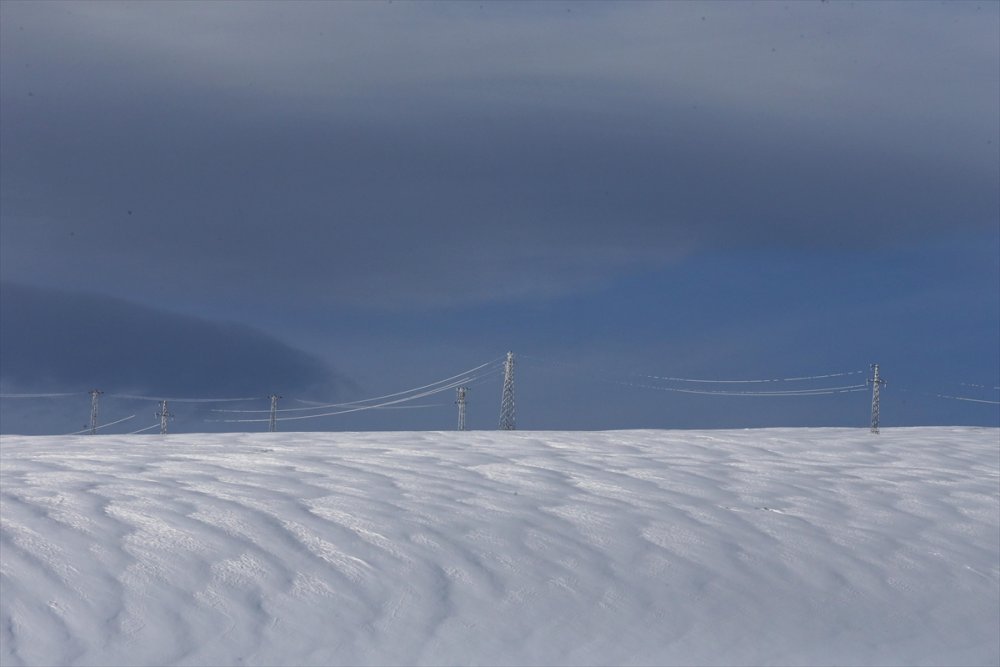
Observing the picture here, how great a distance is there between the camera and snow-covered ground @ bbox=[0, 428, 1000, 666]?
7238 millimetres

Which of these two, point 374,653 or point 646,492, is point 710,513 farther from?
point 374,653

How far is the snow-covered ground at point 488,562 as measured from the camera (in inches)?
285

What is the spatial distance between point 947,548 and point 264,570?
17.8 ft

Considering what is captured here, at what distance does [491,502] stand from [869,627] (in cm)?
307

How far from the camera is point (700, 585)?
839 cm

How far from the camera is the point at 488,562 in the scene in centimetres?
837

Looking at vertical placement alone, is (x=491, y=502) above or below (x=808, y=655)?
above

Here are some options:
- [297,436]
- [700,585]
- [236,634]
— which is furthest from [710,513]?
[297,436]

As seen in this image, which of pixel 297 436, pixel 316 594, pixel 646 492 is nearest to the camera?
pixel 316 594

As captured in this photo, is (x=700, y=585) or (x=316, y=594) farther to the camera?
(x=700, y=585)

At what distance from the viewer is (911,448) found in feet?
44.7

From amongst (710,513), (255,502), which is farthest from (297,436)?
(710,513)

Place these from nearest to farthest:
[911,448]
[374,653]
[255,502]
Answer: [374,653], [255,502], [911,448]

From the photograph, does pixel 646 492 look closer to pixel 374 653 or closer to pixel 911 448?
pixel 374 653
